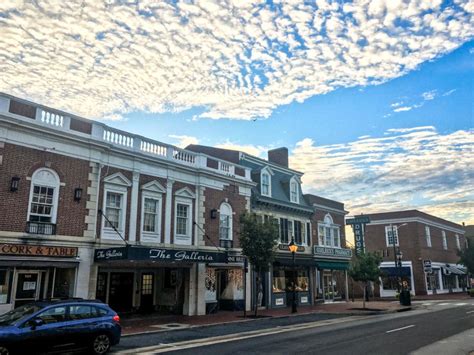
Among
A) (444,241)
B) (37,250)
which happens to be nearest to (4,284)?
(37,250)

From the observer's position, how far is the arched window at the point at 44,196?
17.5 meters

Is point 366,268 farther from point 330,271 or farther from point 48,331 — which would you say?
point 48,331

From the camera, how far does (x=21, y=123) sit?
17.2m

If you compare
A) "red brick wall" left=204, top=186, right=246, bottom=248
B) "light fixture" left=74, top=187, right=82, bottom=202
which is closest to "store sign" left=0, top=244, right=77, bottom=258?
"light fixture" left=74, top=187, right=82, bottom=202

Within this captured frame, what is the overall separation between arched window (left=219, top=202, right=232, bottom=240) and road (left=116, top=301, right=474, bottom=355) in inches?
312

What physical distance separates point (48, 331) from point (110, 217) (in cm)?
990

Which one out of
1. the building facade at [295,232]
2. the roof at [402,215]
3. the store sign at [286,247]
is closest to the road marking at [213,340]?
the building facade at [295,232]

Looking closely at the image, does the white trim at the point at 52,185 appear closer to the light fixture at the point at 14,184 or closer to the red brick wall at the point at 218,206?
the light fixture at the point at 14,184

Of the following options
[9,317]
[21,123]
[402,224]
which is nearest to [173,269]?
[21,123]

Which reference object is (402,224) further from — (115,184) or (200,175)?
(115,184)

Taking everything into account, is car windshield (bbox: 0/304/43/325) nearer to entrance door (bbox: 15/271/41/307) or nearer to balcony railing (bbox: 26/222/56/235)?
entrance door (bbox: 15/271/41/307)

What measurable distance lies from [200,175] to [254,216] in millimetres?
4121

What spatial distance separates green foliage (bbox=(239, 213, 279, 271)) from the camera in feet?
77.4

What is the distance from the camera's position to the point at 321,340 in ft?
48.3
